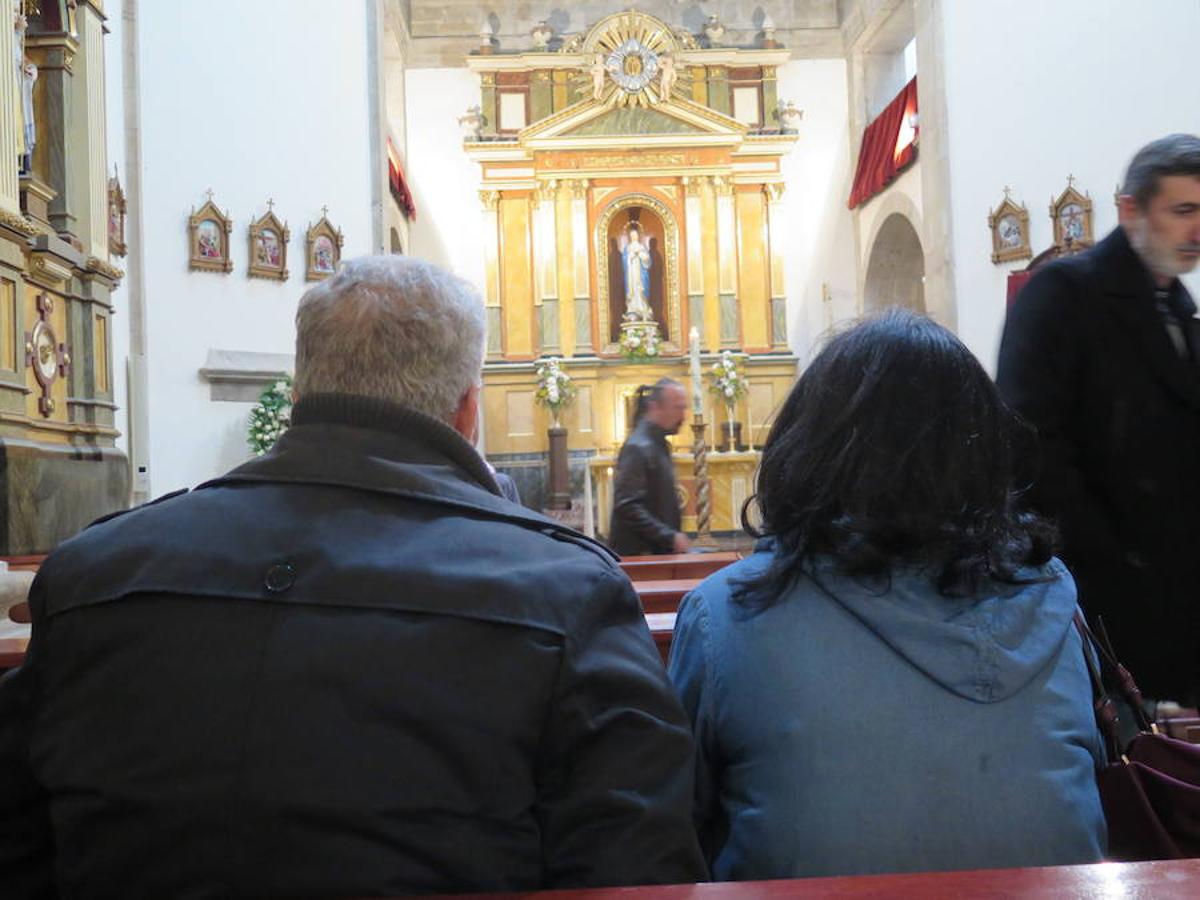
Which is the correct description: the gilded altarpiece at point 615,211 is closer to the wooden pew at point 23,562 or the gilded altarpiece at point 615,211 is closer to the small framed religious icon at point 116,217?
the small framed religious icon at point 116,217

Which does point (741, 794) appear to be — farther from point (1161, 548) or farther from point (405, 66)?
point (405, 66)

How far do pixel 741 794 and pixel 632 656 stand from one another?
0.92ft

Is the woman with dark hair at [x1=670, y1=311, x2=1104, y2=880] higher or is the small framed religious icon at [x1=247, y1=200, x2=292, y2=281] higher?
the small framed religious icon at [x1=247, y1=200, x2=292, y2=281]

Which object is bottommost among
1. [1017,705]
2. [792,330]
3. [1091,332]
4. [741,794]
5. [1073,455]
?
[741,794]

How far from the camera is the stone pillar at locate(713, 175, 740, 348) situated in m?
15.1

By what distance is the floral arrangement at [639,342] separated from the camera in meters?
14.8

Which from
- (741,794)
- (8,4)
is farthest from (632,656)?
(8,4)

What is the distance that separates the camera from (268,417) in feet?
32.8

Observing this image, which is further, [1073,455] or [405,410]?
[1073,455]

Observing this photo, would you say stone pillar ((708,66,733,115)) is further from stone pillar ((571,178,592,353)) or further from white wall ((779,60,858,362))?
stone pillar ((571,178,592,353))

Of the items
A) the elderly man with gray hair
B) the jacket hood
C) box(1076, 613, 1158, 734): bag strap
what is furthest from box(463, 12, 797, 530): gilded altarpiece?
the elderly man with gray hair

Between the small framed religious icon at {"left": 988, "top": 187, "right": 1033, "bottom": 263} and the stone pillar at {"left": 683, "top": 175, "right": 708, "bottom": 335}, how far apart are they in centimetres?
539

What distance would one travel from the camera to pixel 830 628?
1.29 meters

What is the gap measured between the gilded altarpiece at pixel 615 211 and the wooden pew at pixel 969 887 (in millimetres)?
13751
